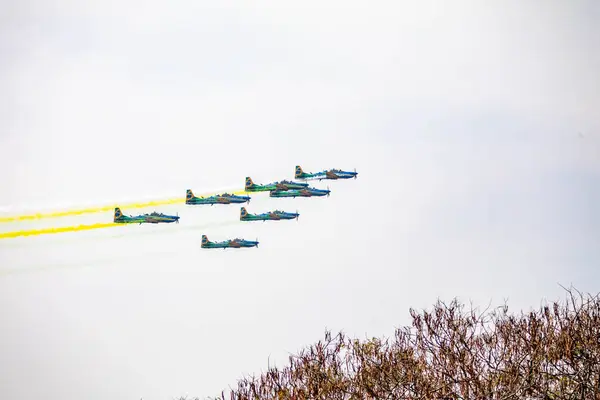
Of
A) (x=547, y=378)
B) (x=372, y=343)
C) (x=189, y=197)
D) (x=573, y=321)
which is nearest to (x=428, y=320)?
(x=372, y=343)

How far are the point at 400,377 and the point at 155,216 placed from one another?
69.3 m

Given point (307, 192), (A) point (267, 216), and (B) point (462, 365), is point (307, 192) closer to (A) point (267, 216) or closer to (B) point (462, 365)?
(A) point (267, 216)

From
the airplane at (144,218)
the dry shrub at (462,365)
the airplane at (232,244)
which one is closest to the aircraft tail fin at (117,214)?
the airplane at (144,218)

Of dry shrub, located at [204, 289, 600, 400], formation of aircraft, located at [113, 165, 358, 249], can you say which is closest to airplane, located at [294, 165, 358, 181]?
formation of aircraft, located at [113, 165, 358, 249]

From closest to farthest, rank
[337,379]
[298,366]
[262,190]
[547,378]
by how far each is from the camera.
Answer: [547,378]
[337,379]
[298,366]
[262,190]

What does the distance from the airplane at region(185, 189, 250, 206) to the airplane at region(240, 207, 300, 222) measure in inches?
83.9

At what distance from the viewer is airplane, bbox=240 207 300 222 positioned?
114875mm

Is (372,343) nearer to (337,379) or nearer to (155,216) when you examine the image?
(337,379)

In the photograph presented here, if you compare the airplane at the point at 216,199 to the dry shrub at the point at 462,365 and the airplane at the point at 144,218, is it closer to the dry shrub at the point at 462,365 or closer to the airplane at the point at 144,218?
the airplane at the point at 144,218

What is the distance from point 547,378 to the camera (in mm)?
43531

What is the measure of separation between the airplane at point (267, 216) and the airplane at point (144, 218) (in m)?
7.64

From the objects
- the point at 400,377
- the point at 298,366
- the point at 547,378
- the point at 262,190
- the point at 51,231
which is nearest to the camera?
the point at 547,378

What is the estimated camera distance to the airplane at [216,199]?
379 ft

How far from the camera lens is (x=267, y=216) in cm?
11650
